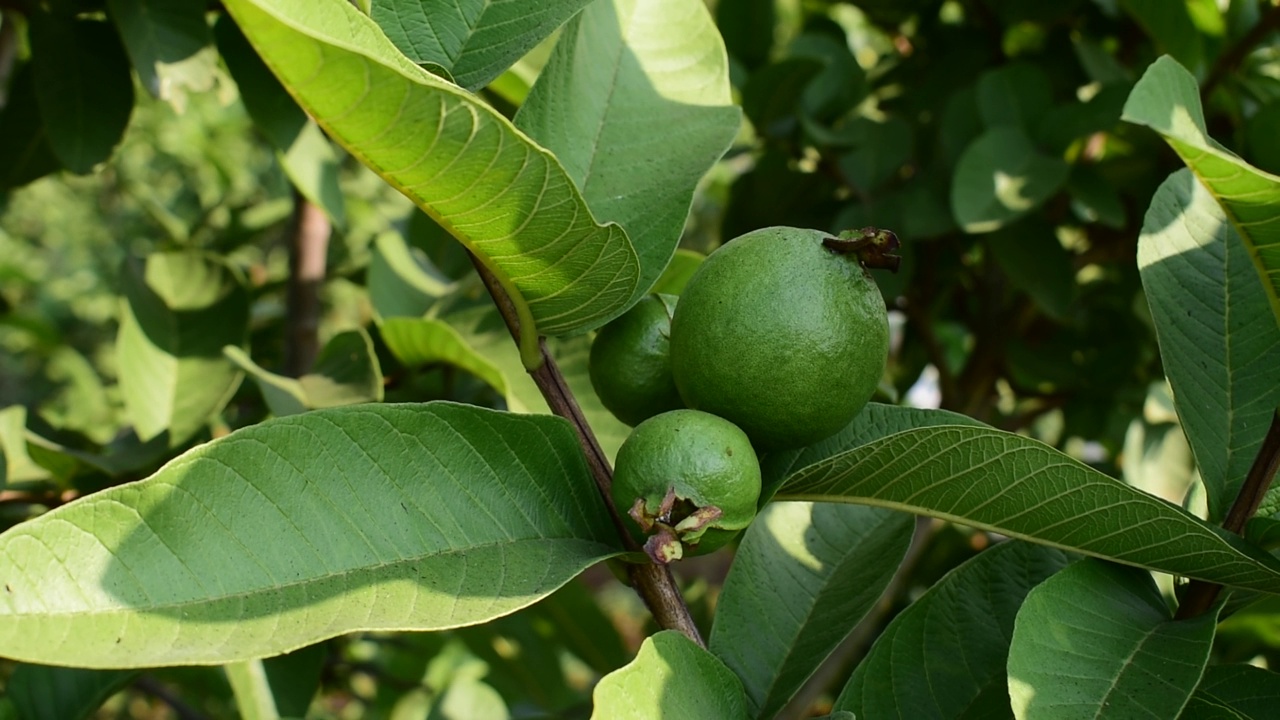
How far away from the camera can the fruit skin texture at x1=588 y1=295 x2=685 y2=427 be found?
870 mm

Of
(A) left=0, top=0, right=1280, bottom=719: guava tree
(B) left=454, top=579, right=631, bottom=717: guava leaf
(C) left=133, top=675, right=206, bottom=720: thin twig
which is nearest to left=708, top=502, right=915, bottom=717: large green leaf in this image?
(A) left=0, top=0, right=1280, bottom=719: guava tree

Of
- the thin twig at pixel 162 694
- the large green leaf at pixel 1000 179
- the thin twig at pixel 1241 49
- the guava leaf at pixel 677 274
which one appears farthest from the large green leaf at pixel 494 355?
the thin twig at pixel 1241 49

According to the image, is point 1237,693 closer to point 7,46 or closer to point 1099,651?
point 1099,651

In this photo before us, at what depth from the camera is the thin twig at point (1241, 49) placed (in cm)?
166

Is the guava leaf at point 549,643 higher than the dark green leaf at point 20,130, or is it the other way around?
the dark green leaf at point 20,130

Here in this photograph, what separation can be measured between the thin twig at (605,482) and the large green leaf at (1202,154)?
0.44 m

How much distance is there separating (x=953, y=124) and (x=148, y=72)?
1.20 meters

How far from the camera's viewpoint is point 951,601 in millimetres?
A: 922

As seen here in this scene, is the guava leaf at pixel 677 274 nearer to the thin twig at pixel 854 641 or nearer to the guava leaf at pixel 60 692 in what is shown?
the thin twig at pixel 854 641

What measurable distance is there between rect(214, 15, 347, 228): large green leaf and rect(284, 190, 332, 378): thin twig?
1.00 ft

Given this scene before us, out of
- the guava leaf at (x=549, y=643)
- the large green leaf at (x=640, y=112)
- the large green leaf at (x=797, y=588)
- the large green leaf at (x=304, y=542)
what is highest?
the large green leaf at (x=640, y=112)

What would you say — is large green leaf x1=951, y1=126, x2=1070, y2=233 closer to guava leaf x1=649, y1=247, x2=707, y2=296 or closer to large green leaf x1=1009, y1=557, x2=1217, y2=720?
guava leaf x1=649, y1=247, x2=707, y2=296

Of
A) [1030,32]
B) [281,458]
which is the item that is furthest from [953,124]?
[281,458]

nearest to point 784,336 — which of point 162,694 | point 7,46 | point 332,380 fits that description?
point 332,380
